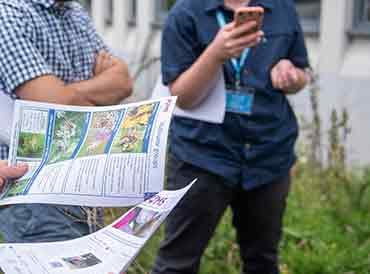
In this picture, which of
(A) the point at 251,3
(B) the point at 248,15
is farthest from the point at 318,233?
(B) the point at 248,15

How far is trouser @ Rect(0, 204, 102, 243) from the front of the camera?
7.78 ft

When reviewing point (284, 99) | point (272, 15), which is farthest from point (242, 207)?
point (272, 15)

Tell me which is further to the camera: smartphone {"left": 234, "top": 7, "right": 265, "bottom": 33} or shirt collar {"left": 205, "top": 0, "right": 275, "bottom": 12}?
shirt collar {"left": 205, "top": 0, "right": 275, "bottom": 12}

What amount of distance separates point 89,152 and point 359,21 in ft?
15.4

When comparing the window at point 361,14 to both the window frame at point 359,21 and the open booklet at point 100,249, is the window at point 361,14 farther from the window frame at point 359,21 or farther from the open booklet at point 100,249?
the open booklet at point 100,249

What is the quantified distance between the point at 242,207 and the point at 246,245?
0.78ft

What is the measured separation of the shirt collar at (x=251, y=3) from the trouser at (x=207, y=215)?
1.94 ft

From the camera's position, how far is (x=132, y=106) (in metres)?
2.10

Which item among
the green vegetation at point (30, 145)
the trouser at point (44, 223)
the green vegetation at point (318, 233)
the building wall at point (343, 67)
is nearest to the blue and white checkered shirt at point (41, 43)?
the trouser at point (44, 223)

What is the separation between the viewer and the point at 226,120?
10.3ft

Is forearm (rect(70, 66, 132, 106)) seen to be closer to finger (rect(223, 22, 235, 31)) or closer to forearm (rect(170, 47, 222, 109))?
forearm (rect(170, 47, 222, 109))

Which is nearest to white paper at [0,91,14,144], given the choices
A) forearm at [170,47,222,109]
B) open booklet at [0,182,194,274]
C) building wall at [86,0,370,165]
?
open booklet at [0,182,194,274]

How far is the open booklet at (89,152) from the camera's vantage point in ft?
6.64

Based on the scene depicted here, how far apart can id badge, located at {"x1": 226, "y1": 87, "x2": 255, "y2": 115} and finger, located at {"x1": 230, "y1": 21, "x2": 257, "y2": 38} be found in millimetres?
255
